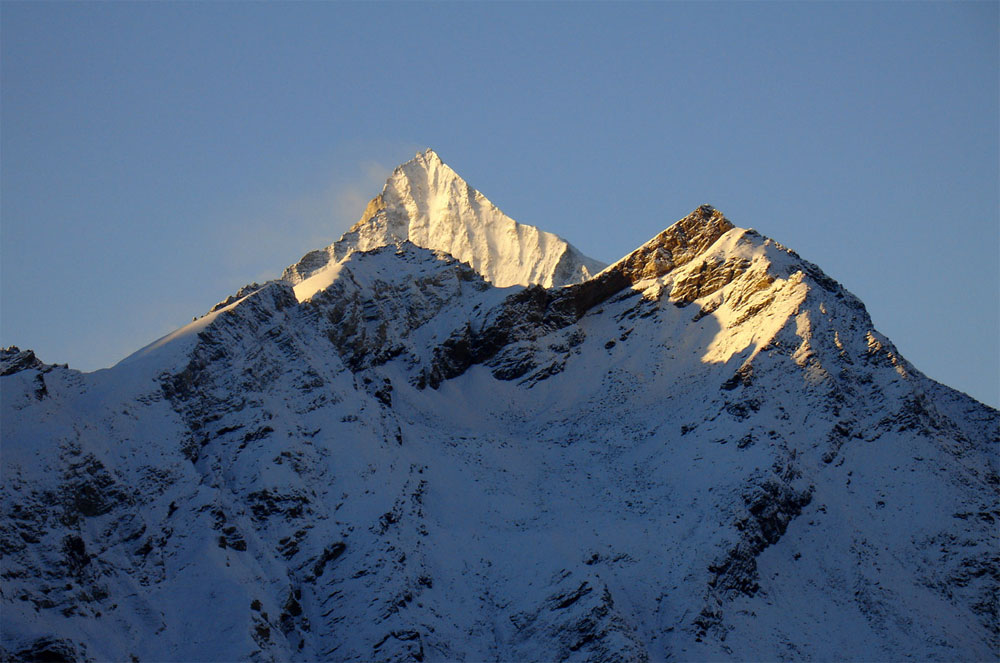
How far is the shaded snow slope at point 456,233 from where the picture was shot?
5428 inches

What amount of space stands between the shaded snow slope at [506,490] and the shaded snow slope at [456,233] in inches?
1190

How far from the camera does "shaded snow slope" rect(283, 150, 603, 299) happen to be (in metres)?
138

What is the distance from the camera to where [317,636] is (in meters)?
71.4

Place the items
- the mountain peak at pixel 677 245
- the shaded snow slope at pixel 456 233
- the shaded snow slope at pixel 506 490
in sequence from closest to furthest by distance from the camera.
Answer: the shaded snow slope at pixel 506 490
the mountain peak at pixel 677 245
the shaded snow slope at pixel 456 233

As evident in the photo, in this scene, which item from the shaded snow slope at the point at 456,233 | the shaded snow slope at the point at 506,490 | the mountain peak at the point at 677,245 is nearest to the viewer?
the shaded snow slope at the point at 506,490

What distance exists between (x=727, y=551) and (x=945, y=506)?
16467 mm

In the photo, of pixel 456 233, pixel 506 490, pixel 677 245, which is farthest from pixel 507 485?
pixel 456 233

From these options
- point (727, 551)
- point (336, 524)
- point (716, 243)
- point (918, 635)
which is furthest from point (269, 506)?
point (716, 243)

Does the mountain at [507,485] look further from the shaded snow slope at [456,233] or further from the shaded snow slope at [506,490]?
the shaded snow slope at [456,233]

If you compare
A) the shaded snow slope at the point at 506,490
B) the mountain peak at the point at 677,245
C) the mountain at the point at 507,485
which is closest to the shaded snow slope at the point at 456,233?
the mountain peak at the point at 677,245

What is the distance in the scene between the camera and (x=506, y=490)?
3489 inches

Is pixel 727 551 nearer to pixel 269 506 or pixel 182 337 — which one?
pixel 269 506

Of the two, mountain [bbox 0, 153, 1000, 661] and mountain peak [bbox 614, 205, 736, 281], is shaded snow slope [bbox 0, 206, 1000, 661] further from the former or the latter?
mountain peak [bbox 614, 205, 736, 281]

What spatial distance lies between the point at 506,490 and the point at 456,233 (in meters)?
61.6
